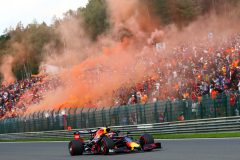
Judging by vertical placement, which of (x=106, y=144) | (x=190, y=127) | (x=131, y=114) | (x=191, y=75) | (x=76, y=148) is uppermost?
(x=191, y=75)

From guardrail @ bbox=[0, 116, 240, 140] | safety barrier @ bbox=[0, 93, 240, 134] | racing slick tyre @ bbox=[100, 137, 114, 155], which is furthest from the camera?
safety barrier @ bbox=[0, 93, 240, 134]

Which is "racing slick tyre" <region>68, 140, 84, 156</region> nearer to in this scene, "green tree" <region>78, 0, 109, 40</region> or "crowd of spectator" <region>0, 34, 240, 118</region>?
"crowd of spectator" <region>0, 34, 240, 118</region>

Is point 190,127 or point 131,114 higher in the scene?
point 131,114

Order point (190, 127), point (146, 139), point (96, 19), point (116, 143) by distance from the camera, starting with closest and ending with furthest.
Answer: point (146, 139)
point (116, 143)
point (190, 127)
point (96, 19)

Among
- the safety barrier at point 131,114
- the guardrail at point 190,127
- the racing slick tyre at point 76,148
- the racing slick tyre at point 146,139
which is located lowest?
the racing slick tyre at point 76,148

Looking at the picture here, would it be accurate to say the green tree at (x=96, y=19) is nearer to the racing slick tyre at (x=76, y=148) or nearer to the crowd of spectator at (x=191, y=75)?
the crowd of spectator at (x=191, y=75)

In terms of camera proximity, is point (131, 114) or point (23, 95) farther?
point (23, 95)

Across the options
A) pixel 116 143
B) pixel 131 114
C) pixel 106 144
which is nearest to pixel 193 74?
pixel 131 114

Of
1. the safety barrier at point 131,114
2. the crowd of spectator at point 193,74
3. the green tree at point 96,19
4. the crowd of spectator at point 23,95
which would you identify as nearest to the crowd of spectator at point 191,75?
the crowd of spectator at point 193,74

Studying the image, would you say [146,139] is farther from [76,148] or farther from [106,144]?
[76,148]

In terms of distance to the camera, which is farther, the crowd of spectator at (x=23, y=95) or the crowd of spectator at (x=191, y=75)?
the crowd of spectator at (x=23, y=95)

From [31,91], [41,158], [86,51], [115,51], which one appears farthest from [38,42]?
[41,158]

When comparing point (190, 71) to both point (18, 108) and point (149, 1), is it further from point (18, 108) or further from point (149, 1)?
point (18, 108)

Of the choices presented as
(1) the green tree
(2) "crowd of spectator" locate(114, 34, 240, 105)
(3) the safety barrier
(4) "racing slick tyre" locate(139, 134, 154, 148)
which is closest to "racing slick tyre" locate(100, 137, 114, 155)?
(4) "racing slick tyre" locate(139, 134, 154, 148)
